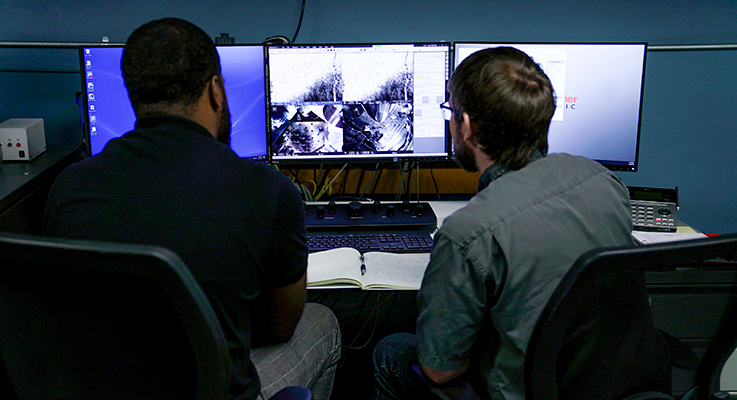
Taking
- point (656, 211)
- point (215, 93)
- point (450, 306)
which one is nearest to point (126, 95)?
point (215, 93)

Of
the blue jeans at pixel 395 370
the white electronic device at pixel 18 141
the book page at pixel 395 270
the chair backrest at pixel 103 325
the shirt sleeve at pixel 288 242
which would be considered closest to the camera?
the chair backrest at pixel 103 325

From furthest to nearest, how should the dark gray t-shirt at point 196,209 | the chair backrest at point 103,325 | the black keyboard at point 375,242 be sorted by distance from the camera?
the black keyboard at point 375,242 < the dark gray t-shirt at point 196,209 < the chair backrest at point 103,325

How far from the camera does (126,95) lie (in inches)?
65.7

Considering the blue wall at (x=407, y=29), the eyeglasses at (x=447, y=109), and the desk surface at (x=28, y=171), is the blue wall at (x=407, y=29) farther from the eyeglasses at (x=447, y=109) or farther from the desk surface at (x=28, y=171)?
the eyeglasses at (x=447, y=109)

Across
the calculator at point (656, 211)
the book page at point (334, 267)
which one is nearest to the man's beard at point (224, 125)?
the book page at point (334, 267)

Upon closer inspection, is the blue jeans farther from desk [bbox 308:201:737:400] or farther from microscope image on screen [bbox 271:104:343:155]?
microscope image on screen [bbox 271:104:343:155]

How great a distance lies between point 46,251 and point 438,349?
64 cm

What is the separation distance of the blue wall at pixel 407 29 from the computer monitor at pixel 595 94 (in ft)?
0.97

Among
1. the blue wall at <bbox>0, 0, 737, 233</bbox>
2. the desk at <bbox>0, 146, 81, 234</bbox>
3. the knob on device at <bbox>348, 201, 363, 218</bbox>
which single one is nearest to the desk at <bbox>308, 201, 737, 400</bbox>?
the knob on device at <bbox>348, 201, 363, 218</bbox>

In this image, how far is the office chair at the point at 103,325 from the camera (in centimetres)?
62

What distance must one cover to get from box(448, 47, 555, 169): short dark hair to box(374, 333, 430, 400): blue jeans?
520mm

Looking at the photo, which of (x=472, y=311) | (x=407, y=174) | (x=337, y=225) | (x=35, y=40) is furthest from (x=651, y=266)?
(x=35, y=40)

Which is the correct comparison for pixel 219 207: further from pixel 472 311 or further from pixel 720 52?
pixel 720 52

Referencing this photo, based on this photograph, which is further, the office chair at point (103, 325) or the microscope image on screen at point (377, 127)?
the microscope image on screen at point (377, 127)
